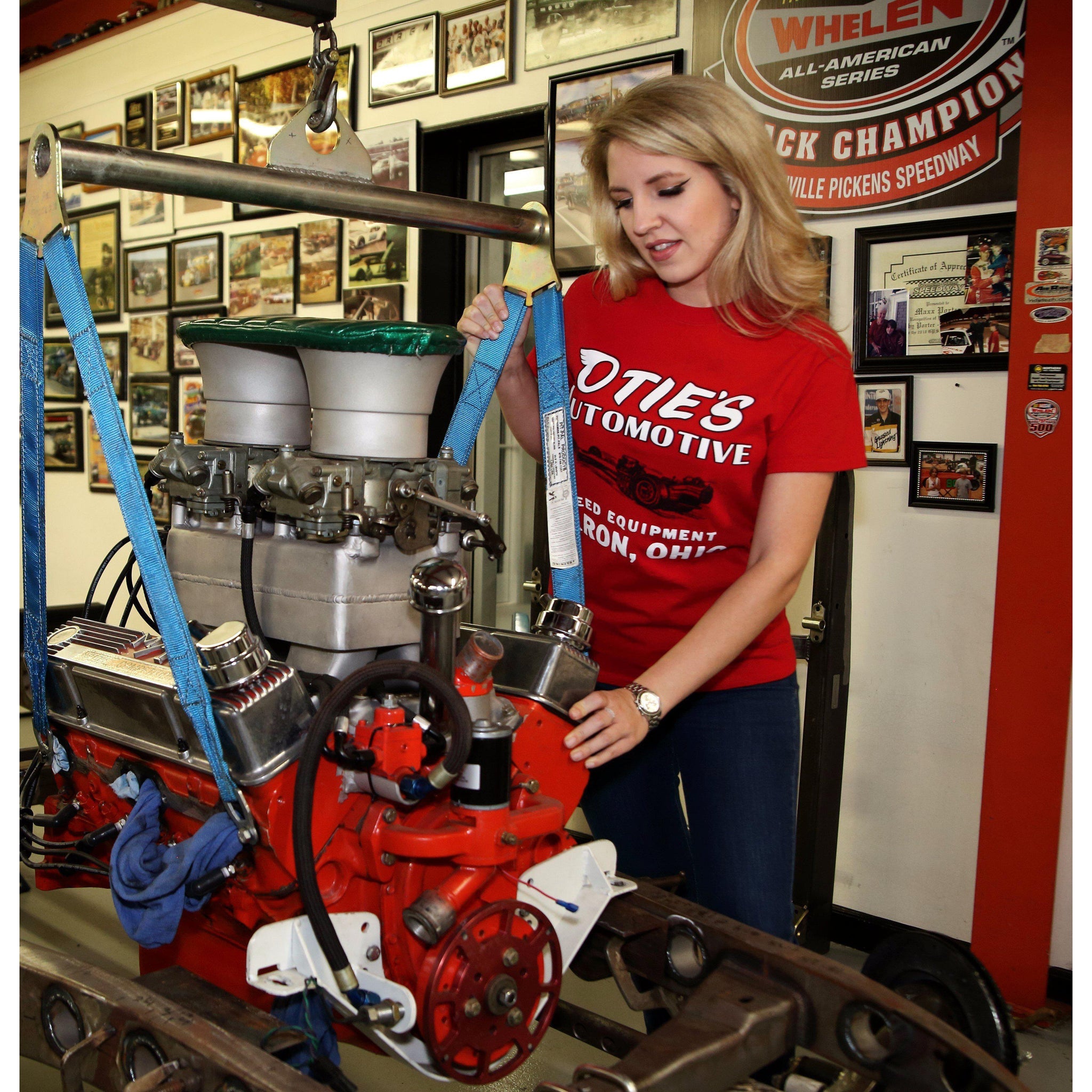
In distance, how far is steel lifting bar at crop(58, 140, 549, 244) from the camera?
4.05 feet

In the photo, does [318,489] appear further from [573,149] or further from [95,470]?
[95,470]

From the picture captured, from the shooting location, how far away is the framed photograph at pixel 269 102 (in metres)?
4.30

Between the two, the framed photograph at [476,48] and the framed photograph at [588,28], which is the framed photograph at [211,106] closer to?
the framed photograph at [476,48]

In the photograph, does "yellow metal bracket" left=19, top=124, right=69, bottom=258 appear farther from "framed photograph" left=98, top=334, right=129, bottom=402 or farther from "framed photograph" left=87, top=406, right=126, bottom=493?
"framed photograph" left=87, top=406, right=126, bottom=493

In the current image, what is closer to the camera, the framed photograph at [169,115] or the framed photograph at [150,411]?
the framed photograph at [169,115]

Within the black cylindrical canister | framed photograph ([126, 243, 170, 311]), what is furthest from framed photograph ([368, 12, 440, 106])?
the black cylindrical canister

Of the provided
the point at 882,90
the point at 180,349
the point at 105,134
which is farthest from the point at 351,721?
the point at 105,134

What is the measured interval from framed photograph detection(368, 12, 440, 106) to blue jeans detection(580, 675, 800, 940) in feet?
10.2

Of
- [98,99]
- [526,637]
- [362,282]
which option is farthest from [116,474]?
[98,99]

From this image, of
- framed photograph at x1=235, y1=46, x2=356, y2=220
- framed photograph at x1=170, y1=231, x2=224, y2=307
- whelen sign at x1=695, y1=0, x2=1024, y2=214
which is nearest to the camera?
whelen sign at x1=695, y1=0, x2=1024, y2=214

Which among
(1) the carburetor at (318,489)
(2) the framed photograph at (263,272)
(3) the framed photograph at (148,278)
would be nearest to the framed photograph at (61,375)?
(3) the framed photograph at (148,278)

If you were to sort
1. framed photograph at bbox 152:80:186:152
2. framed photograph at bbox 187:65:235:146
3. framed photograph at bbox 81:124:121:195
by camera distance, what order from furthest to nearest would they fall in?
framed photograph at bbox 81:124:121:195 → framed photograph at bbox 152:80:186:152 → framed photograph at bbox 187:65:235:146

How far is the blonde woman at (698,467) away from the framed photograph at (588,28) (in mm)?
1837

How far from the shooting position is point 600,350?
1752 millimetres
